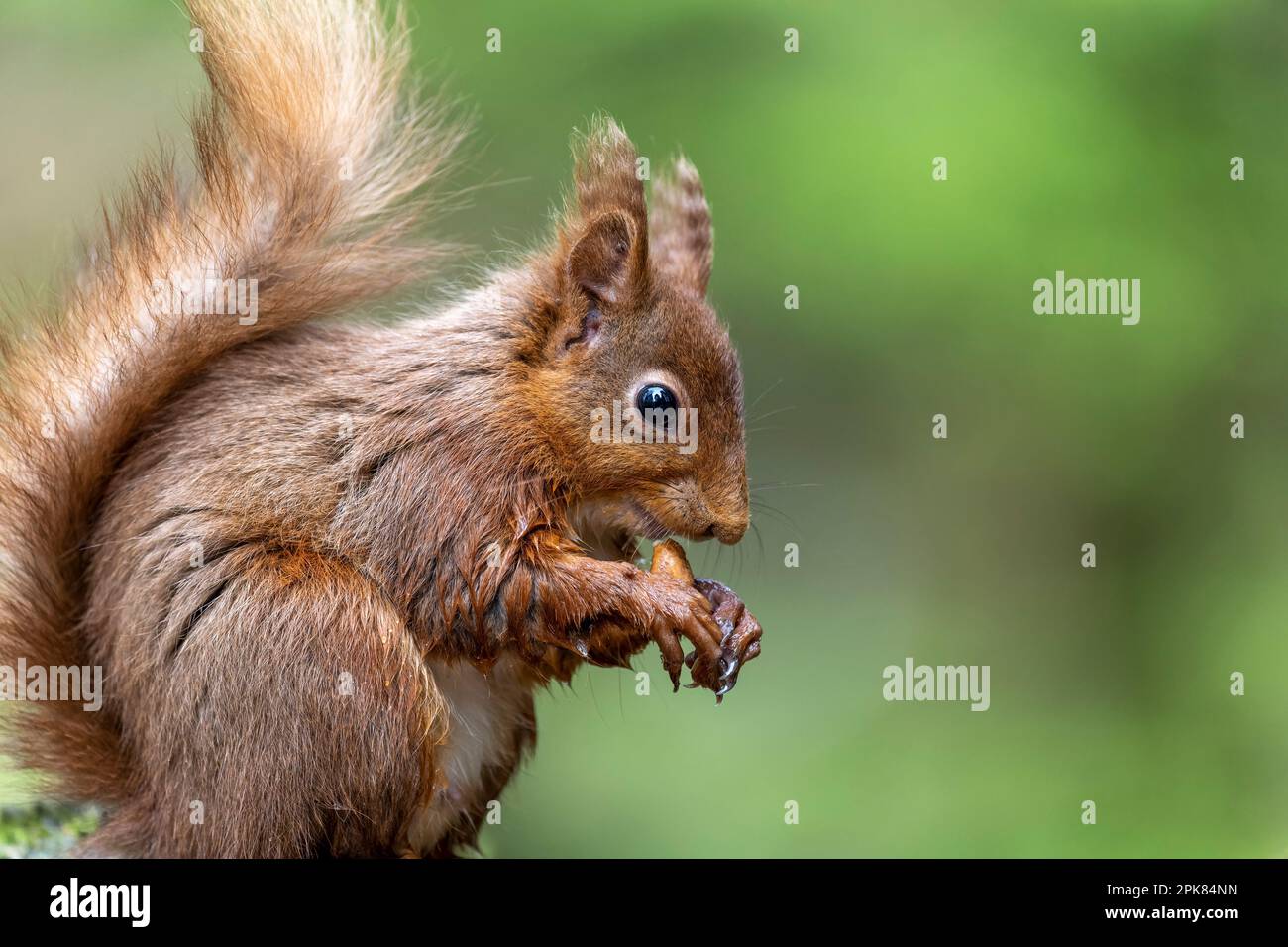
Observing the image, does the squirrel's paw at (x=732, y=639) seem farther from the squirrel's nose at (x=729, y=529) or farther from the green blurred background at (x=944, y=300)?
the green blurred background at (x=944, y=300)

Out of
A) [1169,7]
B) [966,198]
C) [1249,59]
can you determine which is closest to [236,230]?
[966,198]

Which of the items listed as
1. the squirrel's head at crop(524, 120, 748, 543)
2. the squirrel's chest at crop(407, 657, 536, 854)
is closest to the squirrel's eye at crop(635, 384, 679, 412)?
the squirrel's head at crop(524, 120, 748, 543)

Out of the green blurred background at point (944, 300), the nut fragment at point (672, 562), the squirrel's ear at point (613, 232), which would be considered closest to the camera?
the nut fragment at point (672, 562)

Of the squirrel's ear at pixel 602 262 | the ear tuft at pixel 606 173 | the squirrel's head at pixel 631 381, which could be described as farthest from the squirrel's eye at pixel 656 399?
the ear tuft at pixel 606 173

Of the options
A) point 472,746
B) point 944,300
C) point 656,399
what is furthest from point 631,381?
point 944,300

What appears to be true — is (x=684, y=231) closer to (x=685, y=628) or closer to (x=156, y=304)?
(x=685, y=628)

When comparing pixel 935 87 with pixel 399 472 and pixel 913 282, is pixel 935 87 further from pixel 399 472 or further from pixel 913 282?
pixel 399 472
